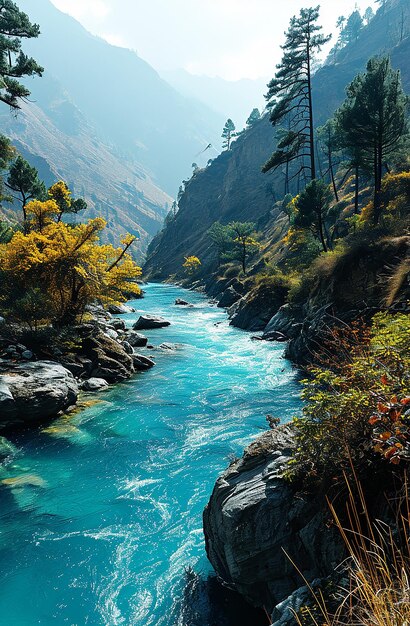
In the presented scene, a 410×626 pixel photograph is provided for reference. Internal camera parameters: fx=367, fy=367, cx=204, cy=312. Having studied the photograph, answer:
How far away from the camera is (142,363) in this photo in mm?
23656

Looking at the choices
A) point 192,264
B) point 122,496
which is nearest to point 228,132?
point 192,264

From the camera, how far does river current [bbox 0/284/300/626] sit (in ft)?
23.9

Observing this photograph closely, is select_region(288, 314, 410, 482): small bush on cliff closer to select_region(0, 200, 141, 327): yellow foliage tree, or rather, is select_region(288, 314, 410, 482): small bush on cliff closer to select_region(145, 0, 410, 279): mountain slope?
select_region(0, 200, 141, 327): yellow foliage tree

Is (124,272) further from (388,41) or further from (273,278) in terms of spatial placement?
(388,41)

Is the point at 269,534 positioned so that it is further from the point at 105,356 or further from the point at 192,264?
the point at 192,264

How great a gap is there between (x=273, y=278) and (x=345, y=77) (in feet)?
488

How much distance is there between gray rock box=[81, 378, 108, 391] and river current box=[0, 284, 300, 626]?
793 mm

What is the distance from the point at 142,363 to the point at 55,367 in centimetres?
712

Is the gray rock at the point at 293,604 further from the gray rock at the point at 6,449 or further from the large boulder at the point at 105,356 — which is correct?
the large boulder at the point at 105,356

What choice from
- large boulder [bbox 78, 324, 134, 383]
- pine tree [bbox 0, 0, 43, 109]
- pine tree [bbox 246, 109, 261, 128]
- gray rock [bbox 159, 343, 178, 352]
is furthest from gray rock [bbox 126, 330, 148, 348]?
pine tree [bbox 246, 109, 261, 128]

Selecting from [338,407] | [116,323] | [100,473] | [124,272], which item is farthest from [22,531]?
[116,323]

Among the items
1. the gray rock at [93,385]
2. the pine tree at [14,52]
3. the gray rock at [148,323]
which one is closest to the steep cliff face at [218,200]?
the gray rock at [148,323]

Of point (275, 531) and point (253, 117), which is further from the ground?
point (253, 117)

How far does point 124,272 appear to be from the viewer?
25641mm
